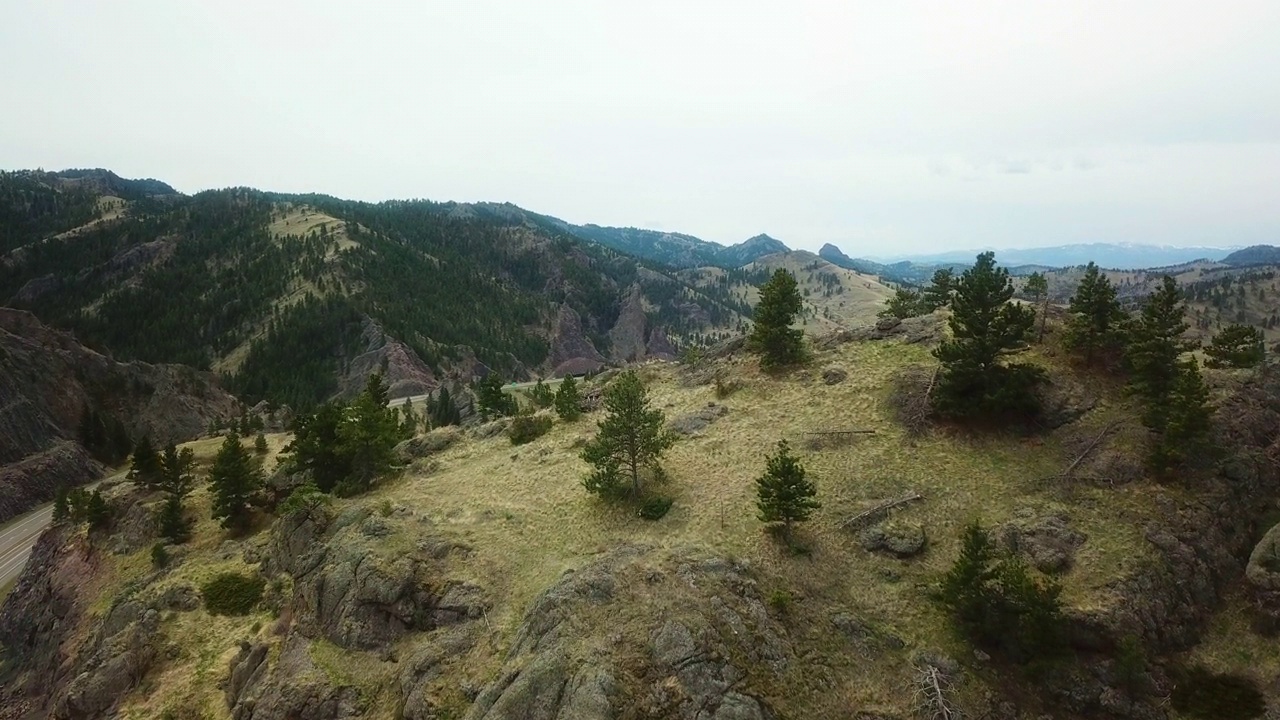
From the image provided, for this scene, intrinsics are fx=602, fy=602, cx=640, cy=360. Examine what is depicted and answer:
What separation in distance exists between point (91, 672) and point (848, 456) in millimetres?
47591

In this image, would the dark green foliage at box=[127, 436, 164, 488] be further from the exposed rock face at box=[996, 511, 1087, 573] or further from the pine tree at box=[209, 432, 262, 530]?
the exposed rock face at box=[996, 511, 1087, 573]

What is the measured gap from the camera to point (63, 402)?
10900cm

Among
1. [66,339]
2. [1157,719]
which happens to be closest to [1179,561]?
[1157,719]

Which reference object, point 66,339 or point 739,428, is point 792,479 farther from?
point 66,339

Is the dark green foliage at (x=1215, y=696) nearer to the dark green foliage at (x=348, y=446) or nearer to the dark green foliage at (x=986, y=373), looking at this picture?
the dark green foliage at (x=986, y=373)

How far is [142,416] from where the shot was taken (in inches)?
4464

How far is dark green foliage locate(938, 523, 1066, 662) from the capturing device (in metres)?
23.8

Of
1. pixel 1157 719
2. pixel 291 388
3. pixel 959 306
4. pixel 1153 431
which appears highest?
pixel 959 306

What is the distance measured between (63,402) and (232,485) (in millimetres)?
94531

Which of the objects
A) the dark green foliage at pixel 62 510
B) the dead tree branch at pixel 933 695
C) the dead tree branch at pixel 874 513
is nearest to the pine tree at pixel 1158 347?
the dead tree branch at pixel 874 513

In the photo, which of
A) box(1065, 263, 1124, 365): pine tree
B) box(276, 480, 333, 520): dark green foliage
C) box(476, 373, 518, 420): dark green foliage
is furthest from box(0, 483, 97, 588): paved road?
box(1065, 263, 1124, 365): pine tree

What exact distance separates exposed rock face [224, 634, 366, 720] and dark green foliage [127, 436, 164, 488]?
32.7 m

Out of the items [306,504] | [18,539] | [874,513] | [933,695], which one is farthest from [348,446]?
[18,539]

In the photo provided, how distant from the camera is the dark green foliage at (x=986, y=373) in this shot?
36688mm
